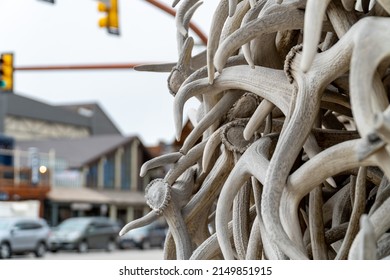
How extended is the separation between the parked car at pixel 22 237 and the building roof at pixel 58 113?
54.1 feet

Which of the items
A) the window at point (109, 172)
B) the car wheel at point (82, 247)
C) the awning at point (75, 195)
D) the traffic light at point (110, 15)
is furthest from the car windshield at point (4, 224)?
the window at point (109, 172)

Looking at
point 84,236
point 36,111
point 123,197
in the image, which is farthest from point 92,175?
point 84,236

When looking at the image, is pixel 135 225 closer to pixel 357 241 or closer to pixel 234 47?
pixel 234 47

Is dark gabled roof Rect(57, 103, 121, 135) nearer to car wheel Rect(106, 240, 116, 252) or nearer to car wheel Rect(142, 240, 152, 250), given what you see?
car wheel Rect(142, 240, 152, 250)

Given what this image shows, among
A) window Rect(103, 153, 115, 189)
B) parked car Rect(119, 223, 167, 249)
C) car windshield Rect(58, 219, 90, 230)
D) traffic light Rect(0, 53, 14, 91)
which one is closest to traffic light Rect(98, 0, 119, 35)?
traffic light Rect(0, 53, 14, 91)

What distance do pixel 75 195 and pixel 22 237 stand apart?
1231cm

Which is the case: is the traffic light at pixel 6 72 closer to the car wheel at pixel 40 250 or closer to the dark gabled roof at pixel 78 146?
the car wheel at pixel 40 250

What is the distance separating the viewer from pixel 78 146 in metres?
34.3

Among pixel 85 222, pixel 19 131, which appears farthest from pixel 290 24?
pixel 19 131

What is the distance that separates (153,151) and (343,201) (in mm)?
37576

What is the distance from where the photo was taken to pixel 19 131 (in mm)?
37250

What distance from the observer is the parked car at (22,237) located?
59.5 feet

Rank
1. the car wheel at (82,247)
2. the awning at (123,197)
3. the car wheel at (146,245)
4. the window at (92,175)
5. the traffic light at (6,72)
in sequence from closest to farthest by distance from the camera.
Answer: the traffic light at (6,72)
the car wheel at (82,247)
the car wheel at (146,245)
the window at (92,175)
the awning at (123,197)

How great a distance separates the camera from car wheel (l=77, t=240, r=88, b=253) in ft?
71.9
